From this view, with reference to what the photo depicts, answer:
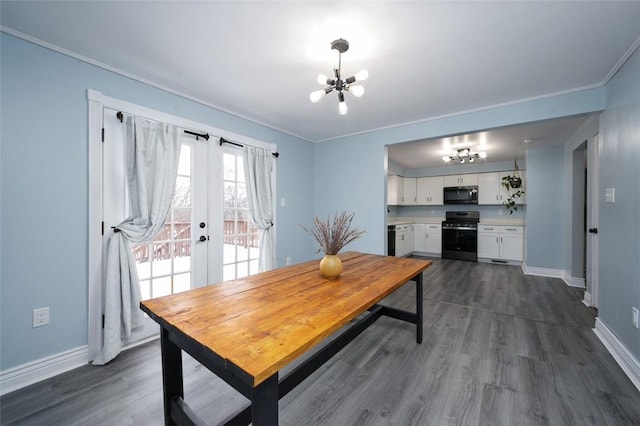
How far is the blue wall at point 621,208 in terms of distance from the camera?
72.7 inches

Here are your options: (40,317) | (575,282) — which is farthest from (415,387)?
(575,282)

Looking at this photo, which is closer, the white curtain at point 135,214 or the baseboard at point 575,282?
the white curtain at point 135,214

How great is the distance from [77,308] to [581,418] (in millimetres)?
3488

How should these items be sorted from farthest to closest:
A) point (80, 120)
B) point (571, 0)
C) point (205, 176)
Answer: point (205, 176) → point (80, 120) → point (571, 0)

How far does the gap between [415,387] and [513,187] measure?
5648 millimetres

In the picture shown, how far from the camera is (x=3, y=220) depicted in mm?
1666

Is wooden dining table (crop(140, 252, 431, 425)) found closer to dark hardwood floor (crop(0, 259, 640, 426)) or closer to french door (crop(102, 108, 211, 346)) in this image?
dark hardwood floor (crop(0, 259, 640, 426))

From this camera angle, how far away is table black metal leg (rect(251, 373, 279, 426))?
0.84m

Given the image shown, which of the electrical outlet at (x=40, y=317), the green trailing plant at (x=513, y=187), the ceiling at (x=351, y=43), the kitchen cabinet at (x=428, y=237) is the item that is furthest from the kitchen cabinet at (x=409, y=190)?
the electrical outlet at (x=40, y=317)

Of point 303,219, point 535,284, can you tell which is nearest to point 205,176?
point 303,219

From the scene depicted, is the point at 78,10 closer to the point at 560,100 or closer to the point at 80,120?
the point at 80,120

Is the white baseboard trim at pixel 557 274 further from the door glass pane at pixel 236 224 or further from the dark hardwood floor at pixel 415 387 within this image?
the door glass pane at pixel 236 224

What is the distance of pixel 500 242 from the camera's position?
5629 millimetres

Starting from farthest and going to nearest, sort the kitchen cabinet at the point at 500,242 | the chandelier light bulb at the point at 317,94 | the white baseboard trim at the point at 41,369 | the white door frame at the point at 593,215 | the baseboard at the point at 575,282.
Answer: the kitchen cabinet at the point at 500,242 → the baseboard at the point at 575,282 → the white door frame at the point at 593,215 → the chandelier light bulb at the point at 317,94 → the white baseboard trim at the point at 41,369
